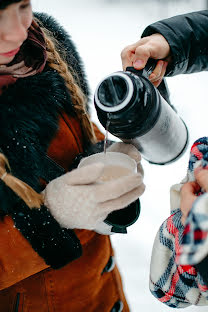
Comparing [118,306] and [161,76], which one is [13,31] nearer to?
[161,76]

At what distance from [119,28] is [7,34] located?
2.95m

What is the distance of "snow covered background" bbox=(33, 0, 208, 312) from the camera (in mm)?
1540

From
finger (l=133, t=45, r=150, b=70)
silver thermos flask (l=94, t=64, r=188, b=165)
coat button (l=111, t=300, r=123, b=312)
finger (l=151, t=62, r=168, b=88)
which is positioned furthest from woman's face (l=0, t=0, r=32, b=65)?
coat button (l=111, t=300, r=123, b=312)

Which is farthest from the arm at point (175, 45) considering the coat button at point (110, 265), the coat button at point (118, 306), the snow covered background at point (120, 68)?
the snow covered background at point (120, 68)

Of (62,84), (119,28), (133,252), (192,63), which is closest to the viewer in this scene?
(62,84)

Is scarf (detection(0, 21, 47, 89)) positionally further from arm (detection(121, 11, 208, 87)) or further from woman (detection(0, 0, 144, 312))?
arm (detection(121, 11, 208, 87))

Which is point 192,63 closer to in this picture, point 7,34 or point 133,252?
point 7,34

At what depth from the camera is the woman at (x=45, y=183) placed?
667 mm

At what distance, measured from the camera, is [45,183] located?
763 millimetres

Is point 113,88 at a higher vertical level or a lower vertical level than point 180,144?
higher

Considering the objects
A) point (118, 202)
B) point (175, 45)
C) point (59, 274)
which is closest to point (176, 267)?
point (118, 202)

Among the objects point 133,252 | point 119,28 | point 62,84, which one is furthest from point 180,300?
point 119,28

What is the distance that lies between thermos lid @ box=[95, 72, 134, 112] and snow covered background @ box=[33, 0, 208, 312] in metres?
1.07

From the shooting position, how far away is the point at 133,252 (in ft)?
5.26
